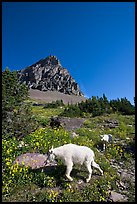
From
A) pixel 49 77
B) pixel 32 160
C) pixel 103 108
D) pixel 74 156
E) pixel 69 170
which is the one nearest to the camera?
pixel 69 170

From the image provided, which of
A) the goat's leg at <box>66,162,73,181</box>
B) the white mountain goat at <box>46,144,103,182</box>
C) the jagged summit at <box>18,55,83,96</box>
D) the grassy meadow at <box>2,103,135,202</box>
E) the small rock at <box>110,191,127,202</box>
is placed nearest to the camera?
the grassy meadow at <box>2,103,135,202</box>

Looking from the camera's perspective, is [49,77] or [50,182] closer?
[50,182]

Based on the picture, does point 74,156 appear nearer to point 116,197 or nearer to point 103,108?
point 116,197

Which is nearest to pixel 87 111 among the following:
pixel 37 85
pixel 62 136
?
pixel 62 136

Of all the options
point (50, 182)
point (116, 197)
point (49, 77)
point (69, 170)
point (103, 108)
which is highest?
point (49, 77)

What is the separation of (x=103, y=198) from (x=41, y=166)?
292cm

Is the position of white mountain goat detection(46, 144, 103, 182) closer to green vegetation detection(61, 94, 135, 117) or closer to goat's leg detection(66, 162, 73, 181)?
goat's leg detection(66, 162, 73, 181)

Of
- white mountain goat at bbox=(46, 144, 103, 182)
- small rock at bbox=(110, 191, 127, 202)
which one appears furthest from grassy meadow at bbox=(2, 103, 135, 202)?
white mountain goat at bbox=(46, 144, 103, 182)

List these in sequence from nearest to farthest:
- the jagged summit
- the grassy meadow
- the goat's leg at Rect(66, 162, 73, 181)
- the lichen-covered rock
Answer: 1. the grassy meadow
2. the goat's leg at Rect(66, 162, 73, 181)
3. the lichen-covered rock
4. the jagged summit

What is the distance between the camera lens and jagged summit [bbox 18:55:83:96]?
148 m

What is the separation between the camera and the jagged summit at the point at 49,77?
147750mm

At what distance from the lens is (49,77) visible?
152 m

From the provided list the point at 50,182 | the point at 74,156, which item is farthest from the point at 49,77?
the point at 50,182

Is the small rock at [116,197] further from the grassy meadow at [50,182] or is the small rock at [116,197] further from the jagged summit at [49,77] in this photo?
the jagged summit at [49,77]
